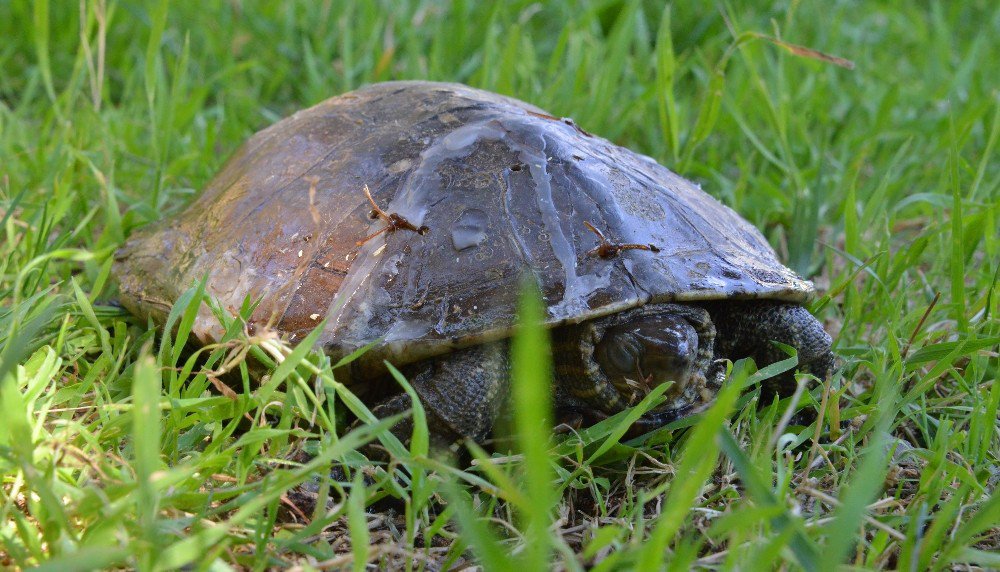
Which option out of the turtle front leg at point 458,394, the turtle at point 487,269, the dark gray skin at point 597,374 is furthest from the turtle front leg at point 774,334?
the turtle front leg at point 458,394

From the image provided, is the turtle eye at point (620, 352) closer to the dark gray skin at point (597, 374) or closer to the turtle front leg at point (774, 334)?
the dark gray skin at point (597, 374)

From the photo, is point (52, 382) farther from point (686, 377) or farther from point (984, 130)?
point (984, 130)

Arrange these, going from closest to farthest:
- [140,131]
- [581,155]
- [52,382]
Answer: [52,382], [581,155], [140,131]

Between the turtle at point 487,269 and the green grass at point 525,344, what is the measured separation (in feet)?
0.39

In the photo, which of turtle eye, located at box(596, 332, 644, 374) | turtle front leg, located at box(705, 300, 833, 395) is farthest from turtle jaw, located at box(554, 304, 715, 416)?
turtle front leg, located at box(705, 300, 833, 395)

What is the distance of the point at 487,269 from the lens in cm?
193

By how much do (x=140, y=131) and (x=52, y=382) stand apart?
6.35 feet

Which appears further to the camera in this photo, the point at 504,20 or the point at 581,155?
the point at 504,20

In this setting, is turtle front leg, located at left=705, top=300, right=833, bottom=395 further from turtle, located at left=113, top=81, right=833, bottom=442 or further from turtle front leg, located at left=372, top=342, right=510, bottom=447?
turtle front leg, located at left=372, top=342, right=510, bottom=447

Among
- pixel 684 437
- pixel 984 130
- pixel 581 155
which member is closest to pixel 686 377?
pixel 684 437

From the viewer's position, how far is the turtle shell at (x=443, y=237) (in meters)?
1.90

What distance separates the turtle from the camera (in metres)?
1.89

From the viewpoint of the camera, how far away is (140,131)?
11.9ft

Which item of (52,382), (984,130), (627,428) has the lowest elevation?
(52,382)
